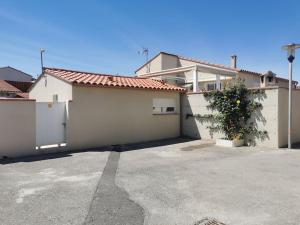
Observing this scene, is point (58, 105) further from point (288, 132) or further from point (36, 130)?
point (288, 132)

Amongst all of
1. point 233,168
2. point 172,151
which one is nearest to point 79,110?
point 172,151

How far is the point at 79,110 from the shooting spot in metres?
12.3

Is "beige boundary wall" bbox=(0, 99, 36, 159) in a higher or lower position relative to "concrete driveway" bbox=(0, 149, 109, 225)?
higher

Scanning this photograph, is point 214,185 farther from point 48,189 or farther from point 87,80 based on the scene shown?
point 87,80

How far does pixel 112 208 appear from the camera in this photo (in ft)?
17.7

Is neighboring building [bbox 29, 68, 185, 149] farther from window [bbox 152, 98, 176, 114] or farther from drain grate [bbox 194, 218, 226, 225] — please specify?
drain grate [bbox 194, 218, 226, 225]

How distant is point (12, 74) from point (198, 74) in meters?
33.4

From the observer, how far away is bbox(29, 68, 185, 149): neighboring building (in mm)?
12328

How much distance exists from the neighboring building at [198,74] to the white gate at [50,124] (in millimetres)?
8497

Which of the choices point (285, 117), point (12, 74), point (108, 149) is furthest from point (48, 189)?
point (12, 74)

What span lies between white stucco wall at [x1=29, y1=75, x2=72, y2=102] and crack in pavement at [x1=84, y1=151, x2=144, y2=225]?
21.8 feet

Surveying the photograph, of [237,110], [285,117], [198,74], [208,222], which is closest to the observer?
[208,222]

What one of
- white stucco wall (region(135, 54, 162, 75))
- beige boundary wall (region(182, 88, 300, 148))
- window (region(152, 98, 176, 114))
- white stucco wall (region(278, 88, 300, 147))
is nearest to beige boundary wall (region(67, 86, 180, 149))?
window (region(152, 98, 176, 114))

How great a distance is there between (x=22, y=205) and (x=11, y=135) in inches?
214
